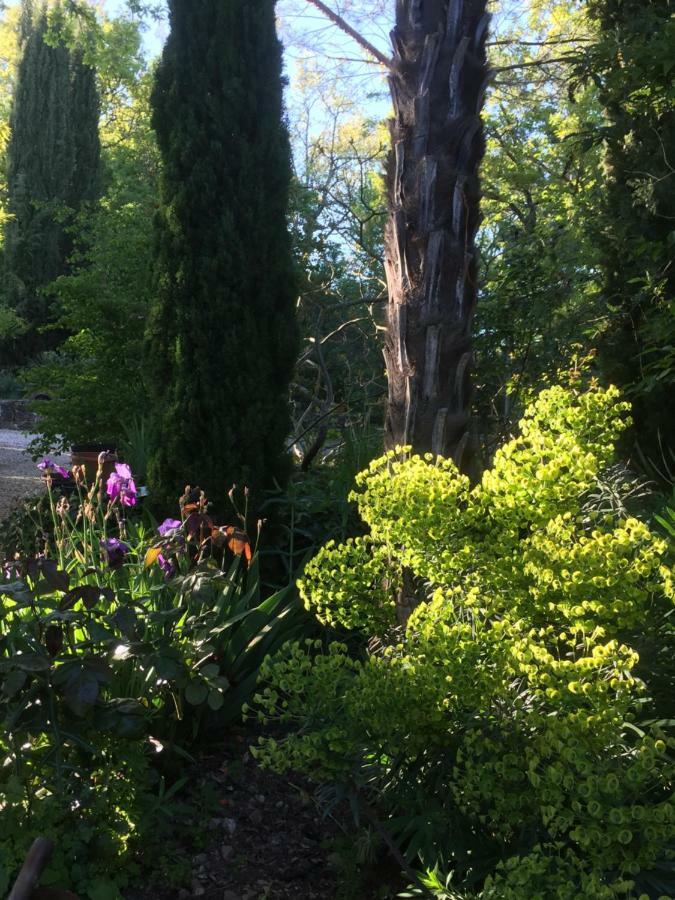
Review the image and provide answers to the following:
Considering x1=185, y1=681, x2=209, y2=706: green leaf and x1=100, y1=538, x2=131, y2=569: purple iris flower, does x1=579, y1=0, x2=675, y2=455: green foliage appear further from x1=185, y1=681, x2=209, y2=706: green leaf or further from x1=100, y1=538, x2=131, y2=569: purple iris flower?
x1=185, y1=681, x2=209, y2=706: green leaf

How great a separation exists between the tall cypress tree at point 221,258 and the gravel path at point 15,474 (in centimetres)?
331

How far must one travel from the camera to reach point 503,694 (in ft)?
7.00

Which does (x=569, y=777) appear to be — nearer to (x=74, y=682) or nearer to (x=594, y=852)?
(x=594, y=852)

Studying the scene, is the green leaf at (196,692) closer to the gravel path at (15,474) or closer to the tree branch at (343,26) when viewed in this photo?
the gravel path at (15,474)

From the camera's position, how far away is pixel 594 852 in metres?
1.70

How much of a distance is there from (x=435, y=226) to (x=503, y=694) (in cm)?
222

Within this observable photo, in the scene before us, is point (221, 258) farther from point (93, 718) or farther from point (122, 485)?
point (93, 718)

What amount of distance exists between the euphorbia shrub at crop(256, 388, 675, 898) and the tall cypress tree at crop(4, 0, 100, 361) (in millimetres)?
18873

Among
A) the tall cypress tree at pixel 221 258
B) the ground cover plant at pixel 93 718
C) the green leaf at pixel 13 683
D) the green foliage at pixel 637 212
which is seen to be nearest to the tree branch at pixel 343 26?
the green foliage at pixel 637 212

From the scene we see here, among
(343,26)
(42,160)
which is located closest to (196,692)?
(343,26)

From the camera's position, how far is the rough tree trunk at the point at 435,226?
3.68 metres

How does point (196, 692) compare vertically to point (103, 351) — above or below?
below

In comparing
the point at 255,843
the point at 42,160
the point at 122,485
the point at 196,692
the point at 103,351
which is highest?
the point at 42,160

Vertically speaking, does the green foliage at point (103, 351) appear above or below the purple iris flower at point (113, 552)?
above
